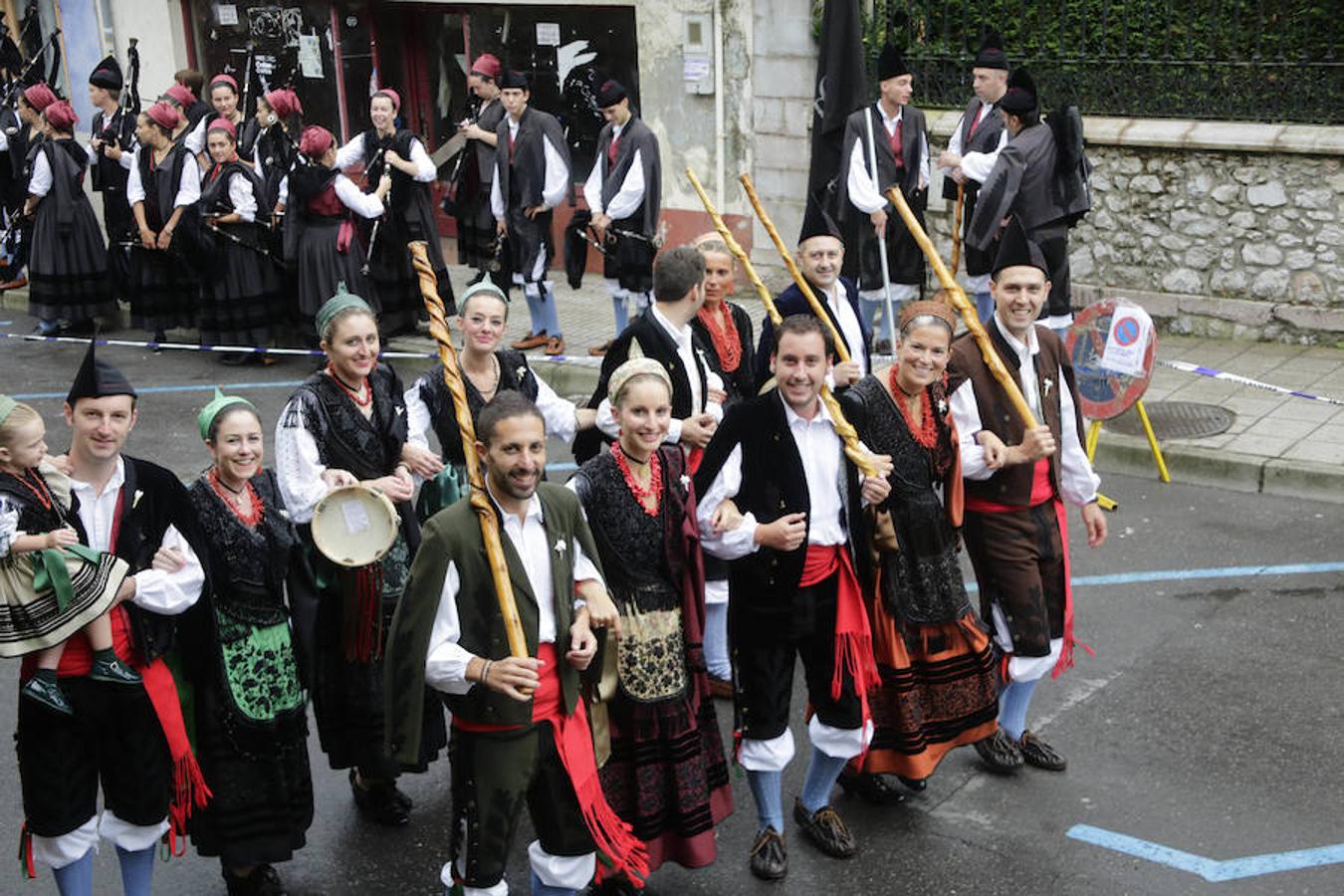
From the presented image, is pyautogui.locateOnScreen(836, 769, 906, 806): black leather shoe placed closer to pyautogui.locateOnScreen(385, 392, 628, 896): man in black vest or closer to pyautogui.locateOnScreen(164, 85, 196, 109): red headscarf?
pyautogui.locateOnScreen(385, 392, 628, 896): man in black vest

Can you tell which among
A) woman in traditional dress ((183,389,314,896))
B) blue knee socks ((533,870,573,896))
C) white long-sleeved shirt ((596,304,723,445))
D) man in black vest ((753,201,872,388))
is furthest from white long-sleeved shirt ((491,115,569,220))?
blue knee socks ((533,870,573,896))

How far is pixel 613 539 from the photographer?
16.1ft

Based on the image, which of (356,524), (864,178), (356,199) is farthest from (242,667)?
(356,199)

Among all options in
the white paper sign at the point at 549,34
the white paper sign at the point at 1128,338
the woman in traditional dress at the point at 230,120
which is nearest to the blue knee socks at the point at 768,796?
the white paper sign at the point at 1128,338

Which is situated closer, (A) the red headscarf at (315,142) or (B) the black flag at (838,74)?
(B) the black flag at (838,74)

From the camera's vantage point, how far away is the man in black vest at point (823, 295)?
260 inches

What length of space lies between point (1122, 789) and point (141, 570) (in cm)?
341

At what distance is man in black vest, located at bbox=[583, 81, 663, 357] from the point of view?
449 inches

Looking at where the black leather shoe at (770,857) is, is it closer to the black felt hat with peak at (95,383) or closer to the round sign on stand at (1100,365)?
the black felt hat with peak at (95,383)

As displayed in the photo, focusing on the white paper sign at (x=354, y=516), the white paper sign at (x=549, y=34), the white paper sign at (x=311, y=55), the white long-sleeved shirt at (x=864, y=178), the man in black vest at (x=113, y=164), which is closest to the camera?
the white paper sign at (x=354, y=516)

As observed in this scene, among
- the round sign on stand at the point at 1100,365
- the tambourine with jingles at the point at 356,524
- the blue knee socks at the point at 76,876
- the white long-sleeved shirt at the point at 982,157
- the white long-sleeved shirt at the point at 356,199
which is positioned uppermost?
the white long-sleeved shirt at the point at 982,157

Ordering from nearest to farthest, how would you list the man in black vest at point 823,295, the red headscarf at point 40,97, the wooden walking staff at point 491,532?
the wooden walking staff at point 491,532 → the man in black vest at point 823,295 → the red headscarf at point 40,97

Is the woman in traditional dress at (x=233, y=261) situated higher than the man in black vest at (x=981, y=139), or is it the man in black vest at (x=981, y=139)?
the man in black vest at (x=981, y=139)

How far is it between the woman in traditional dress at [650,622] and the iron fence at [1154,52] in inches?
304
